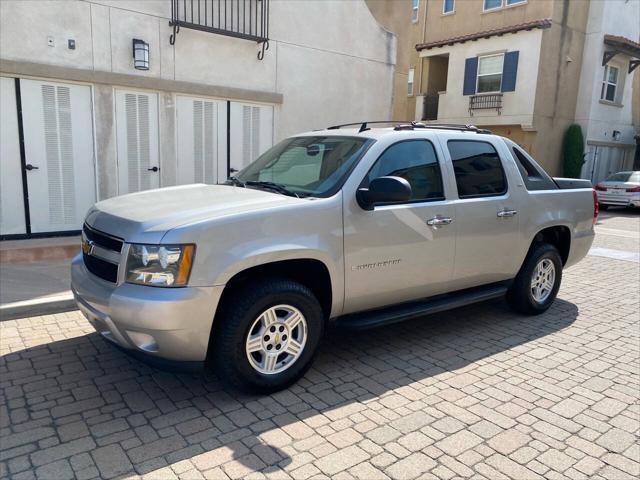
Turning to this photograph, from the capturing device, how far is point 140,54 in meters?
8.31

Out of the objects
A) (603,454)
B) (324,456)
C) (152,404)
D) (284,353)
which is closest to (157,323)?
(152,404)

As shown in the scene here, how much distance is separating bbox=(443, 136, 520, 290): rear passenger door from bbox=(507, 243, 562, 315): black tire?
264mm

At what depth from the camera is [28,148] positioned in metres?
7.82

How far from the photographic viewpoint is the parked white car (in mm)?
17703

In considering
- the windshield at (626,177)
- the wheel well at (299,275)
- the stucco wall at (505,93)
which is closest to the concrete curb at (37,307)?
the wheel well at (299,275)

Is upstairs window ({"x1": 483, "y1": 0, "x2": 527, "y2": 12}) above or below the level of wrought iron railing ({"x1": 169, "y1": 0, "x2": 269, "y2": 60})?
above

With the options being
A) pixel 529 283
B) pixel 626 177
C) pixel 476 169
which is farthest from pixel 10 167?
pixel 626 177

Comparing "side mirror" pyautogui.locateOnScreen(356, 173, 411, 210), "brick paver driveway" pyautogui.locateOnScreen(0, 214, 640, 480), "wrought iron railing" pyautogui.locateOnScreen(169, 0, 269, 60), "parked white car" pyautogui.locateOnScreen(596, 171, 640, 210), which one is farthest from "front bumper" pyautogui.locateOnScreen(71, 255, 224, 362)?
"parked white car" pyautogui.locateOnScreen(596, 171, 640, 210)

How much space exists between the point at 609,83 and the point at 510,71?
517 centimetres

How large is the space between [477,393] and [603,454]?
3.10 feet

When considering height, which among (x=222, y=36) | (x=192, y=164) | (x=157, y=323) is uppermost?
(x=222, y=36)

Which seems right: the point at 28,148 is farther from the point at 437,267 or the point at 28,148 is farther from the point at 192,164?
the point at 437,267

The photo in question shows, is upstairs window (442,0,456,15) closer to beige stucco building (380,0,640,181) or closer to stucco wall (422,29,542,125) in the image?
beige stucco building (380,0,640,181)

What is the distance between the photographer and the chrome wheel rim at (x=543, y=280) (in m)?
5.74
